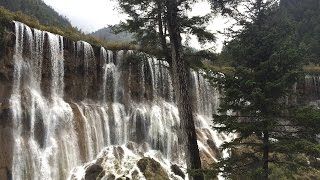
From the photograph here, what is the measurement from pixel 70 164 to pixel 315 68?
35.6 meters

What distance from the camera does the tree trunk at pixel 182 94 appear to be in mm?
9508

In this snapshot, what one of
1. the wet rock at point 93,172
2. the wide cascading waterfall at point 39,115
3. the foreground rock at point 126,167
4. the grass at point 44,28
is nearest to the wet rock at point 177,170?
the foreground rock at point 126,167

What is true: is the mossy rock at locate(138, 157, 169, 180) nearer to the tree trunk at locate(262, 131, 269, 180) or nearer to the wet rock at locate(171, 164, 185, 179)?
the wet rock at locate(171, 164, 185, 179)

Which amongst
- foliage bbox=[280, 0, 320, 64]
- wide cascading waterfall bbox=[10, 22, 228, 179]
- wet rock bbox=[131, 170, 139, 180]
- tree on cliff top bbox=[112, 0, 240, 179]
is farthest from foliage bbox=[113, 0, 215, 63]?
foliage bbox=[280, 0, 320, 64]

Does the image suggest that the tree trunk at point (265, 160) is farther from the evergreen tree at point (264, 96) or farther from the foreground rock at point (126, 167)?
the foreground rock at point (126, 167)

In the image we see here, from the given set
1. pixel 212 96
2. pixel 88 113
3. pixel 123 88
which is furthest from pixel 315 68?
pixel 88 113

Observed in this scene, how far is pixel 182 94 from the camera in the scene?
984 centimetres

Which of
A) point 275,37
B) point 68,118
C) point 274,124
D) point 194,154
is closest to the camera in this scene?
point 194,154

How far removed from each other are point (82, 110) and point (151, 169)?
5.93 m

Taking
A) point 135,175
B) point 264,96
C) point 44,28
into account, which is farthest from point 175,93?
point 44,28

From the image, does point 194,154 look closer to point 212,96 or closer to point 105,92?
point 105,92

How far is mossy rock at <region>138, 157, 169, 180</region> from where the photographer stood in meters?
22.1

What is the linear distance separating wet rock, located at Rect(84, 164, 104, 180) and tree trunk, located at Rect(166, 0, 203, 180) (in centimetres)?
1277

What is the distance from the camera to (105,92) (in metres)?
27.7
